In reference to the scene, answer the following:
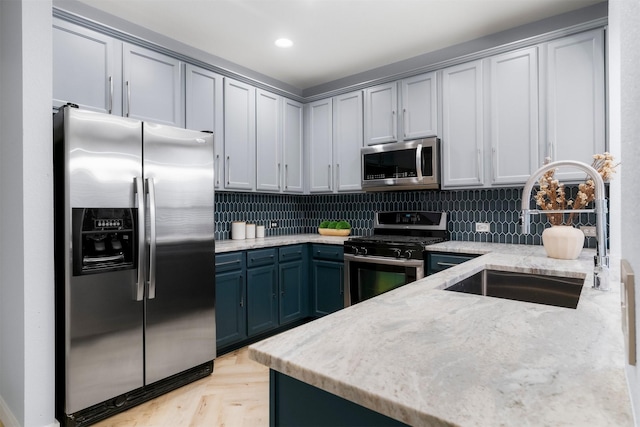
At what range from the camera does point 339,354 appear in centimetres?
78

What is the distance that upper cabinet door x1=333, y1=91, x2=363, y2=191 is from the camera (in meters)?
3.80

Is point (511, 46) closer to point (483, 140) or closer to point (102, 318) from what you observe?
point (483, 140)

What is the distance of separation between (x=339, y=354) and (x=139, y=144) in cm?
201

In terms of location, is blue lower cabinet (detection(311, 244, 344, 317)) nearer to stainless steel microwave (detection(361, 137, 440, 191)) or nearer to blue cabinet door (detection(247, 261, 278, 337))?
blue cabinet door (detection(247, 261, 278, 337))

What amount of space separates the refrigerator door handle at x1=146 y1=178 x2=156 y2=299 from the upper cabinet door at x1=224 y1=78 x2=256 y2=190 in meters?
1.08

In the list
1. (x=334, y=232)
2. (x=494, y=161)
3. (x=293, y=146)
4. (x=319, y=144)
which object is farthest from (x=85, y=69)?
(x=494, y=161)

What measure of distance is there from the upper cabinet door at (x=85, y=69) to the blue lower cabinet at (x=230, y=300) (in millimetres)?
1372

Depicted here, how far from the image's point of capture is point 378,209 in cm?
402

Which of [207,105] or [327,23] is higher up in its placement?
[327,23]

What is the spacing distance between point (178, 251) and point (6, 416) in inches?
49.7

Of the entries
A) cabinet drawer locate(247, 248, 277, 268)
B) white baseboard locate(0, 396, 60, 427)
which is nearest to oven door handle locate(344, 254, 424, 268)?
cabinet drawer locate(247, 248, 277, 268)

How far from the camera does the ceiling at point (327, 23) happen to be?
2594mm

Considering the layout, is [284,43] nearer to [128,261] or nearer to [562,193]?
[128,261]

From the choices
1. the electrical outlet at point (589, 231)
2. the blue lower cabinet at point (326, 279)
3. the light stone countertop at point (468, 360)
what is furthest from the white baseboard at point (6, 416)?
the electrical outlet at point (589, 231)
